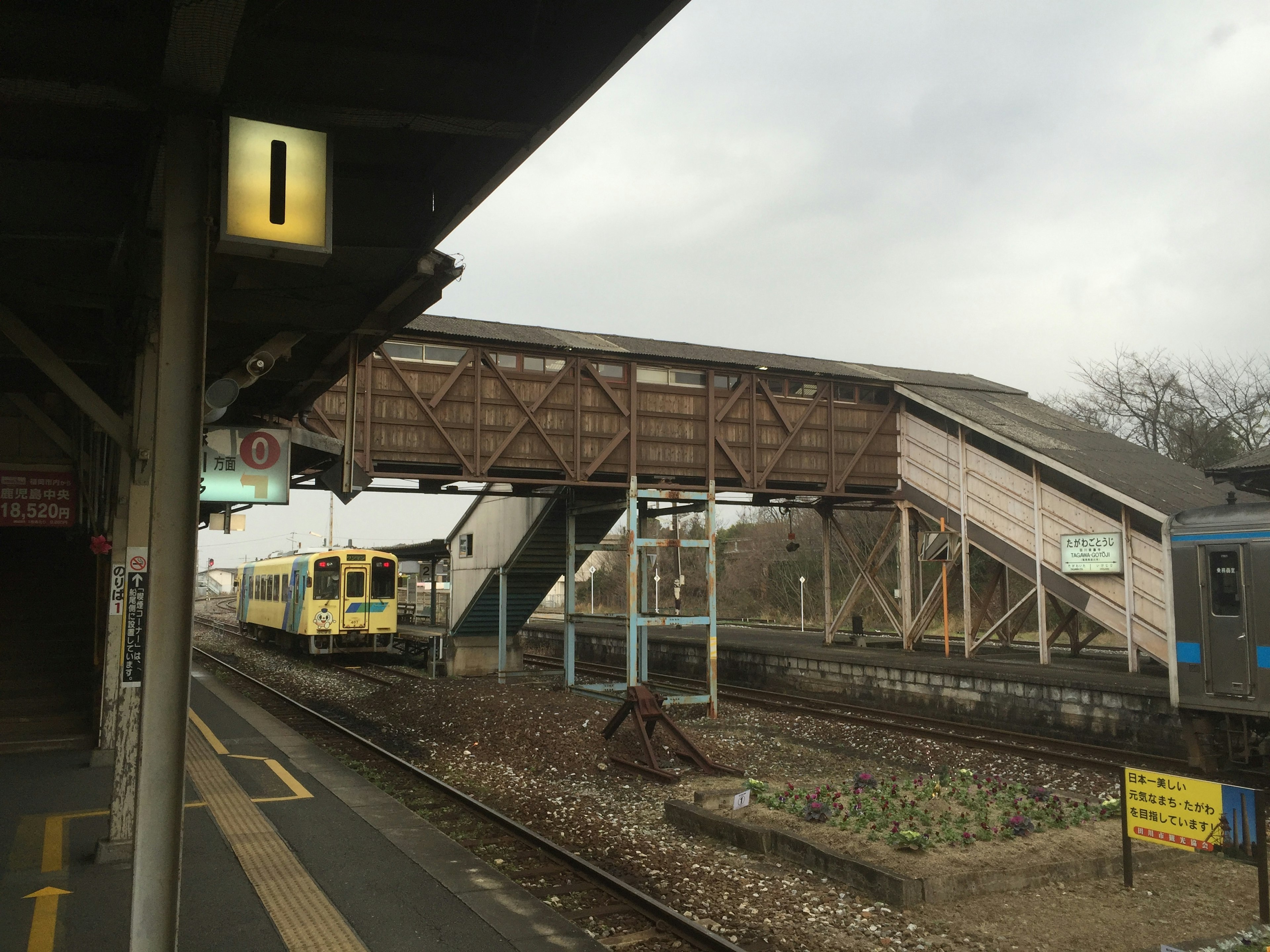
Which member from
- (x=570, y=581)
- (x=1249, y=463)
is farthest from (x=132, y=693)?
(x=1249, y=463)

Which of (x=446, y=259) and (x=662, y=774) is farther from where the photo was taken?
(x=662, y=774)

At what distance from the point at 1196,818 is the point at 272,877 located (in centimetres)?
565

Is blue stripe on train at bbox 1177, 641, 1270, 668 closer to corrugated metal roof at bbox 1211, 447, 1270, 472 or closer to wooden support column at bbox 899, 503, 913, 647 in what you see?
corrugated metal roof at bbox 1211, 447, 1270, 472

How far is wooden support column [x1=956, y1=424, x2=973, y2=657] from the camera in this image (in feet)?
58.2

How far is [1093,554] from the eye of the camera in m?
15.4

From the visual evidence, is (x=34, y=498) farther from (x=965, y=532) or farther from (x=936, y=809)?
(x=965, y=532)

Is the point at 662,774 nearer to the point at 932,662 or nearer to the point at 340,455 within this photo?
the point at 340,455

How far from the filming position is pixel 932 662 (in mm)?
16312

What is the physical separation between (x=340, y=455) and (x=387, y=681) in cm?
1172

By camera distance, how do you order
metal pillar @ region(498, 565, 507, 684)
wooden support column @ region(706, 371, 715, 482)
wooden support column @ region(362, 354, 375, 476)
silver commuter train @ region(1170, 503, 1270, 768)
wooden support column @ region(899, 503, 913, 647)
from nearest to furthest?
1. silver commuter train @ region(1170, 503, 1270, 768)
2. wooden support column @ region(362, 354, 375, 476)
3. wooden support column @ region(706, 371, 715, 482)
4. metal pillar @ region(498, 565, 507, 684)
5. wooden support column @ region(899, 503, 913, 647)

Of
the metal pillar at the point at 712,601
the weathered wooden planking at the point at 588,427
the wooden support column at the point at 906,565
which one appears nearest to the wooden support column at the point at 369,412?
the weathered wooden planking at the point at 588,427

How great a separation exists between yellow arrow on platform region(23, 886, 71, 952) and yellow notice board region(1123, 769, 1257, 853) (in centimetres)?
619

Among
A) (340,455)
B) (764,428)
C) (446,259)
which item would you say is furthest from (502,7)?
(764,428)

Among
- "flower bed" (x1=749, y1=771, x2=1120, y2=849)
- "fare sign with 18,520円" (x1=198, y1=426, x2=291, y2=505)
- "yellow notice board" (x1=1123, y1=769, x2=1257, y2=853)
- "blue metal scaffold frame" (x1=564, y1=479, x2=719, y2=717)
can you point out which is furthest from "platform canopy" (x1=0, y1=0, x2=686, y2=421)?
"blue metal scaffold frame" (x1=564, y1=479, x2=719, y2=717)
